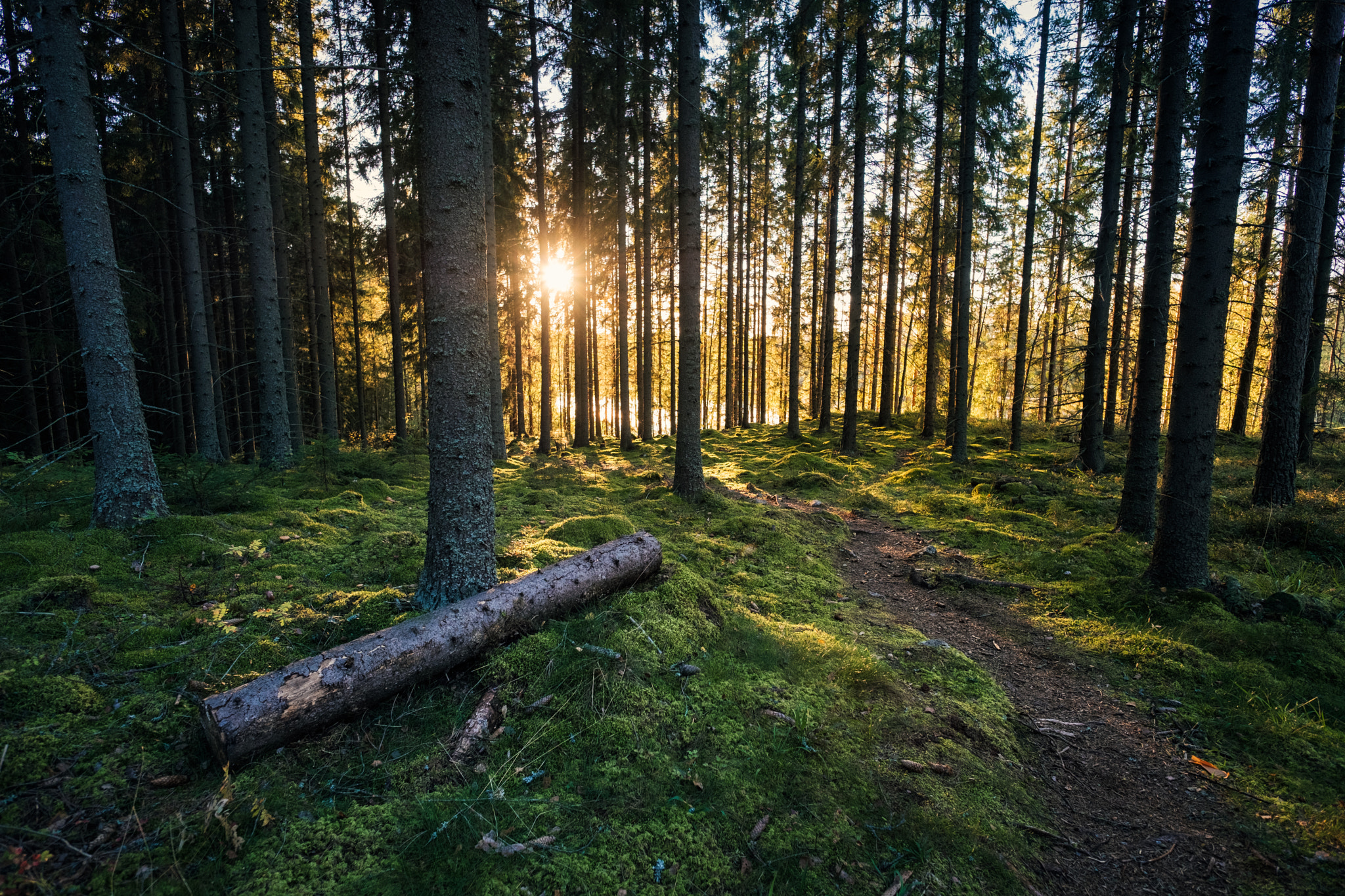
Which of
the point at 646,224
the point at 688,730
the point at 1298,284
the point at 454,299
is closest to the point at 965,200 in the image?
the point at 1298,284

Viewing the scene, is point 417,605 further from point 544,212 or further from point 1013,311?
point 1013,311

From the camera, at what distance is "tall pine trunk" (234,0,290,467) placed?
29.9 ft

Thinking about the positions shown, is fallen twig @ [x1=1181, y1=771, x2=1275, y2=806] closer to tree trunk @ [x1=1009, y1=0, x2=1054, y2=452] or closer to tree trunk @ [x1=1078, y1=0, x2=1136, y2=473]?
tree trunk @ [x1=1078, y1=0, x2=1136, y2=473]

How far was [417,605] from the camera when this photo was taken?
4.13m

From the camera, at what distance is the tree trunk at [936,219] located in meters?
14.9

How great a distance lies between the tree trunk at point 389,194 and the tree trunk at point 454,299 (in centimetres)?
1244

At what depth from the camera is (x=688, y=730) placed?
11.2 feet

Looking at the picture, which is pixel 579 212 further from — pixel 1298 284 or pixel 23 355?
pixel 1298 284

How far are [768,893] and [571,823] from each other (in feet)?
3.51

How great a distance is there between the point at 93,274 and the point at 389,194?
1157cm

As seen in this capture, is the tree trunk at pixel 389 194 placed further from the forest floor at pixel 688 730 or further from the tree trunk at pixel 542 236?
the forest floor at pixel 688 730

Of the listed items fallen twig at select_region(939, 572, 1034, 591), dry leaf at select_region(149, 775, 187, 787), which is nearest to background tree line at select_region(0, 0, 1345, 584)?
fallen twig at select_region(939, 572, 1034, 591)

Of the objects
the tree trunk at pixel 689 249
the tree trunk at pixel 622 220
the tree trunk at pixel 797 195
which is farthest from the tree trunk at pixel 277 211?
the tree trunk at pixel 797 195

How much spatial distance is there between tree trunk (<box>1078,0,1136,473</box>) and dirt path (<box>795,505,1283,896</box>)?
830 cm
